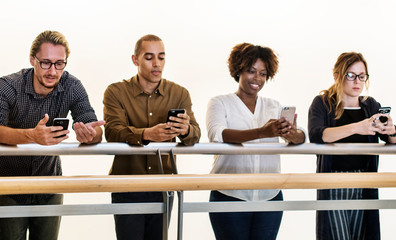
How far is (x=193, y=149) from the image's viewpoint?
219 cm

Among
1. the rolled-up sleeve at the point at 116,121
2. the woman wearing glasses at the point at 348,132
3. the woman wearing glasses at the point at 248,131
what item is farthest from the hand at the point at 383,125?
the rolled-up sleeve at the point at 116,121

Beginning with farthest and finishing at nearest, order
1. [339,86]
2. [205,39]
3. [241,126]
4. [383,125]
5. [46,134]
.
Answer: [205,39] < [339,86] < [241,126] < [383,125] < [46,134]

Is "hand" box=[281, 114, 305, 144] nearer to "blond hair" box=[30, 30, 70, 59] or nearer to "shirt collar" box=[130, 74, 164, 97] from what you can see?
"shirt collar" box=[130, 74, 164, 97]

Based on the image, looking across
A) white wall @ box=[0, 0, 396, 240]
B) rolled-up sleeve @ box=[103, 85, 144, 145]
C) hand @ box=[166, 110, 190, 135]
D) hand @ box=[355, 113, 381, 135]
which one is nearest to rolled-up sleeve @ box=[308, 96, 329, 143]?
hand @ box=[355, 113, 381, 135]

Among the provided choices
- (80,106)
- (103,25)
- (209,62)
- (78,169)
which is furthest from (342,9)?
(80,106)

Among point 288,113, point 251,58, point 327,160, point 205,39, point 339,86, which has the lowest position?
point 327,160

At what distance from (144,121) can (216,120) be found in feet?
1.20

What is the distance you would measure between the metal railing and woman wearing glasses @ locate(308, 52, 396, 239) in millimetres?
200

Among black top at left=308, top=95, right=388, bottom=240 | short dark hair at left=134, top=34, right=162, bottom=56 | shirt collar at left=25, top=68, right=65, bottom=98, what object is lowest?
black top at left=308, top=95, right=388, bottom=240

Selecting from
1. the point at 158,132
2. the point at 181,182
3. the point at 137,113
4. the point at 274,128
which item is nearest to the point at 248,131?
the point at 274,128

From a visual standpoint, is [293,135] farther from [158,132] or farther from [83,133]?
[83,133]

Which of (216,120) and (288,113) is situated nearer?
(288,113)

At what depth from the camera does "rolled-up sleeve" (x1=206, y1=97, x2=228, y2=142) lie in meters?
2.47

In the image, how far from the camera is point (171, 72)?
4.80 m
